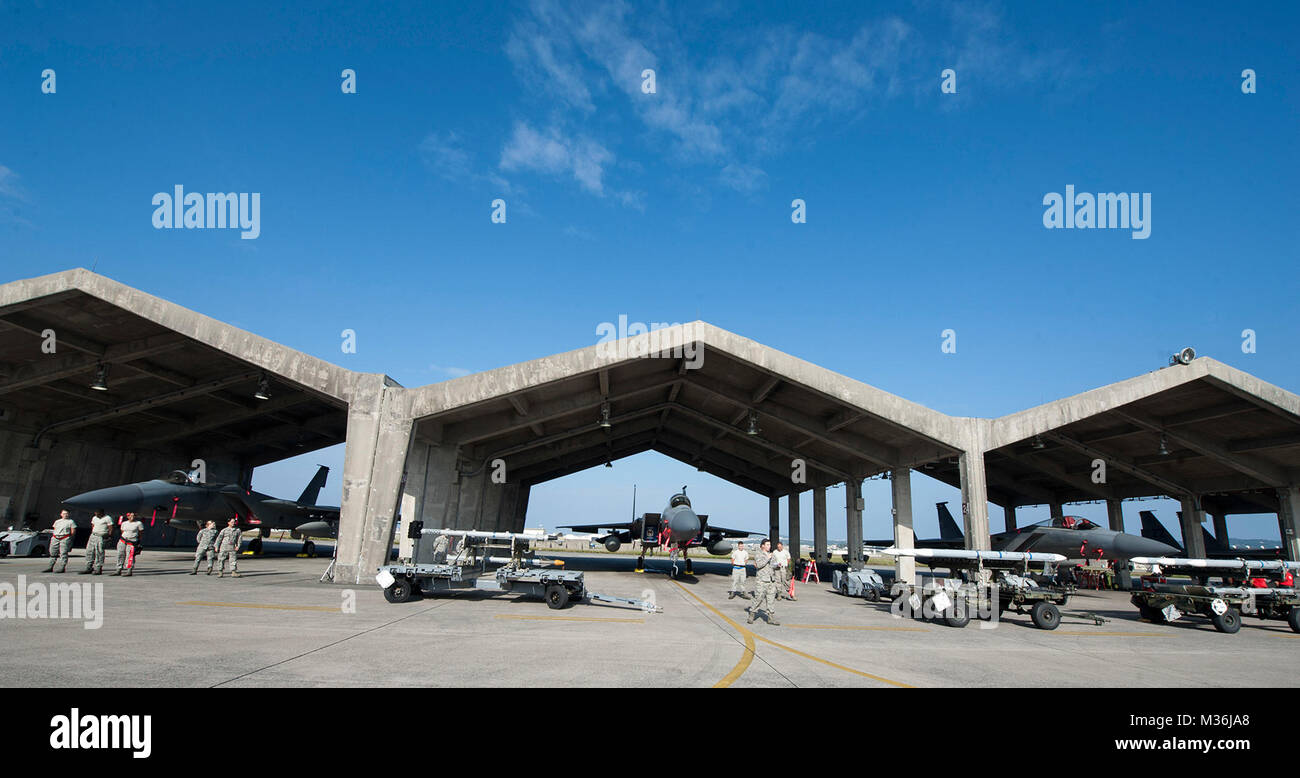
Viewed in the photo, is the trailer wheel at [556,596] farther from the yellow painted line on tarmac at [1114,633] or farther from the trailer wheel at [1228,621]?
the trailer wheel at [1228,621]

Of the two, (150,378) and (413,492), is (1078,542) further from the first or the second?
(150,378)

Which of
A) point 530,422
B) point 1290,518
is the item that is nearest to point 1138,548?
point 1290,518

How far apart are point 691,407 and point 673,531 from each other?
7637mm

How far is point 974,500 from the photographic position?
63.8ft

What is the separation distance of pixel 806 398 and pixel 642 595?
10.3 metres

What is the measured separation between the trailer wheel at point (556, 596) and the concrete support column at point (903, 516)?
14.6 meters

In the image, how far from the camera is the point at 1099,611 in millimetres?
18719

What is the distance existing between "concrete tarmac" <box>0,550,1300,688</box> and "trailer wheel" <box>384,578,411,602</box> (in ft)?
1.45

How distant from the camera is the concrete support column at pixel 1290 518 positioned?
24266 millimetres

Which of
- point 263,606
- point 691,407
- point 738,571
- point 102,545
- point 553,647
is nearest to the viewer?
point 553,647

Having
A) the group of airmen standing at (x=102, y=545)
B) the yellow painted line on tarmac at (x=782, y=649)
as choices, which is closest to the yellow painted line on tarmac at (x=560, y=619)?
the yellow painted line on tarmac at (x=782, y=649)

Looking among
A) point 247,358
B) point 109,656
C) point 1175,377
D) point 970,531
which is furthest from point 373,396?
point 1175,377

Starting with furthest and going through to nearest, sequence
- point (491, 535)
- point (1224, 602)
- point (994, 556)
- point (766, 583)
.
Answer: point (491, 535)
point (994, 556)
point (1224, 602)
point (766, 583)
